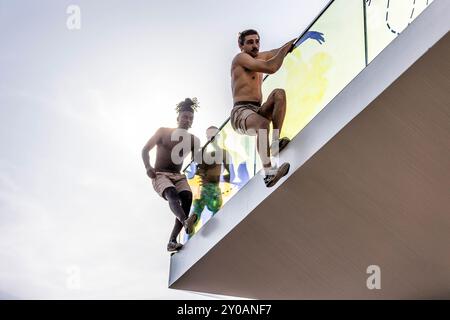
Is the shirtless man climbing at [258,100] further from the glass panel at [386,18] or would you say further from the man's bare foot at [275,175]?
the glass panel at [386,18]

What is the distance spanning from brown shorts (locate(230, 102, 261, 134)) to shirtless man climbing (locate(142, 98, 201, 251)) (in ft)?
4.73

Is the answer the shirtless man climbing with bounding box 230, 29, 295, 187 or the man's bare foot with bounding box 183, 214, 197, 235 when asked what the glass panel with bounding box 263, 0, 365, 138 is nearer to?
the shirtless man climbing with bounding box 230, 29, 295, 187

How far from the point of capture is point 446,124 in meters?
4.37

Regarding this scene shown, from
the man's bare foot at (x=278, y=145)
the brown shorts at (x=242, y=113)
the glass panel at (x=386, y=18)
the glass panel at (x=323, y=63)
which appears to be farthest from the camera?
the brown shorts at (x=242, y=113)

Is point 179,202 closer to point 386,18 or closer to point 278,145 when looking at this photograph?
point 278,145

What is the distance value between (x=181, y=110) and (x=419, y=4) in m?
3.62

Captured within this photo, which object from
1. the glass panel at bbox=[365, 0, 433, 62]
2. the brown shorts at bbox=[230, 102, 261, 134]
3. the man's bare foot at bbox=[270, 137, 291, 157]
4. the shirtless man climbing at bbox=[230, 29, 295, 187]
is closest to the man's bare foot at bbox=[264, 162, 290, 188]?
the shirtless man climbing at bbox=[230, 29, 295, 187]

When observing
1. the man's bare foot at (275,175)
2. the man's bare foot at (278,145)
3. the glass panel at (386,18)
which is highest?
the glass panel at (386,18)

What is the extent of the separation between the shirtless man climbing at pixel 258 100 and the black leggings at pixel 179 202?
163 centimetres

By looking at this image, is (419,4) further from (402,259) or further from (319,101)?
(402,259)

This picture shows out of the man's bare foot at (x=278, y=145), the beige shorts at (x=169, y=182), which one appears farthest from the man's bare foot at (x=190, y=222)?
the man's bare foot at (x=278, y=145)

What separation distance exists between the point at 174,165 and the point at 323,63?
2.84 meters

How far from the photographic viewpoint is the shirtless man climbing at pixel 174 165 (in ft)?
24.6

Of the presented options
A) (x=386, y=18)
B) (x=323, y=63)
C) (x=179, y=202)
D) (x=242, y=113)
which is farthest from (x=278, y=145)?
(x=179, y=202)
